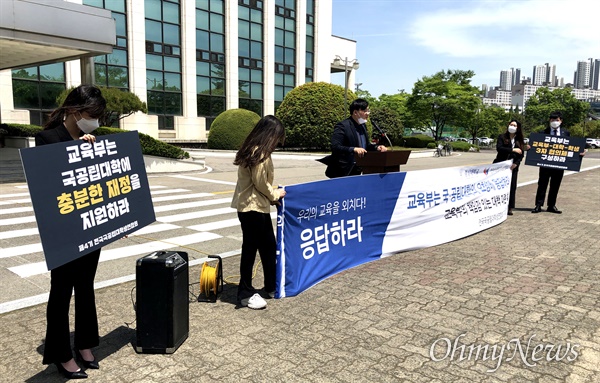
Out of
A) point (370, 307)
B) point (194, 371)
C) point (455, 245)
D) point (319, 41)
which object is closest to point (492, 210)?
point (455, 245)

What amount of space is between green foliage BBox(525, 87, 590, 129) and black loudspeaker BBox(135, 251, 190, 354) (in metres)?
82.3

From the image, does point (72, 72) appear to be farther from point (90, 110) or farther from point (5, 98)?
point (90, 110)

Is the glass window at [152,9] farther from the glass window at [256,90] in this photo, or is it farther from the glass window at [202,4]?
the glass window at [256,90]

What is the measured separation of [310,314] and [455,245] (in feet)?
12.3

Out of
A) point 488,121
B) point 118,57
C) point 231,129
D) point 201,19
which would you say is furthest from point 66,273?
point 488,121

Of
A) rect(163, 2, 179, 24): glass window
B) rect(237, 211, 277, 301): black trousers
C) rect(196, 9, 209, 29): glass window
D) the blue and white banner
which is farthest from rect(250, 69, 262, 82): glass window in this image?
rect(237, 211, 277, 301): black trousers

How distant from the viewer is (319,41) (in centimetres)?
4556

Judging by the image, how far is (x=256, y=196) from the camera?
4.43 m

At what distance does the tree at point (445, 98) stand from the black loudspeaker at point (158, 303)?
161 feet

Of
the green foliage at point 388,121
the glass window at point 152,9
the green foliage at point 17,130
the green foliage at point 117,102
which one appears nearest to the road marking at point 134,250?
the green foliage at point 117,102

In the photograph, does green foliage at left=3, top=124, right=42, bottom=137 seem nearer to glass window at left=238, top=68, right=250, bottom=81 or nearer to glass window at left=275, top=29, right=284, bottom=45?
glass window at left=238, top=68, right=250, bottom=81

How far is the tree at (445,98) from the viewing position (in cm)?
4919

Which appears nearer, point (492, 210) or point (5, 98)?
point (492, 210)

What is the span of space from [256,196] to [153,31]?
110ft
